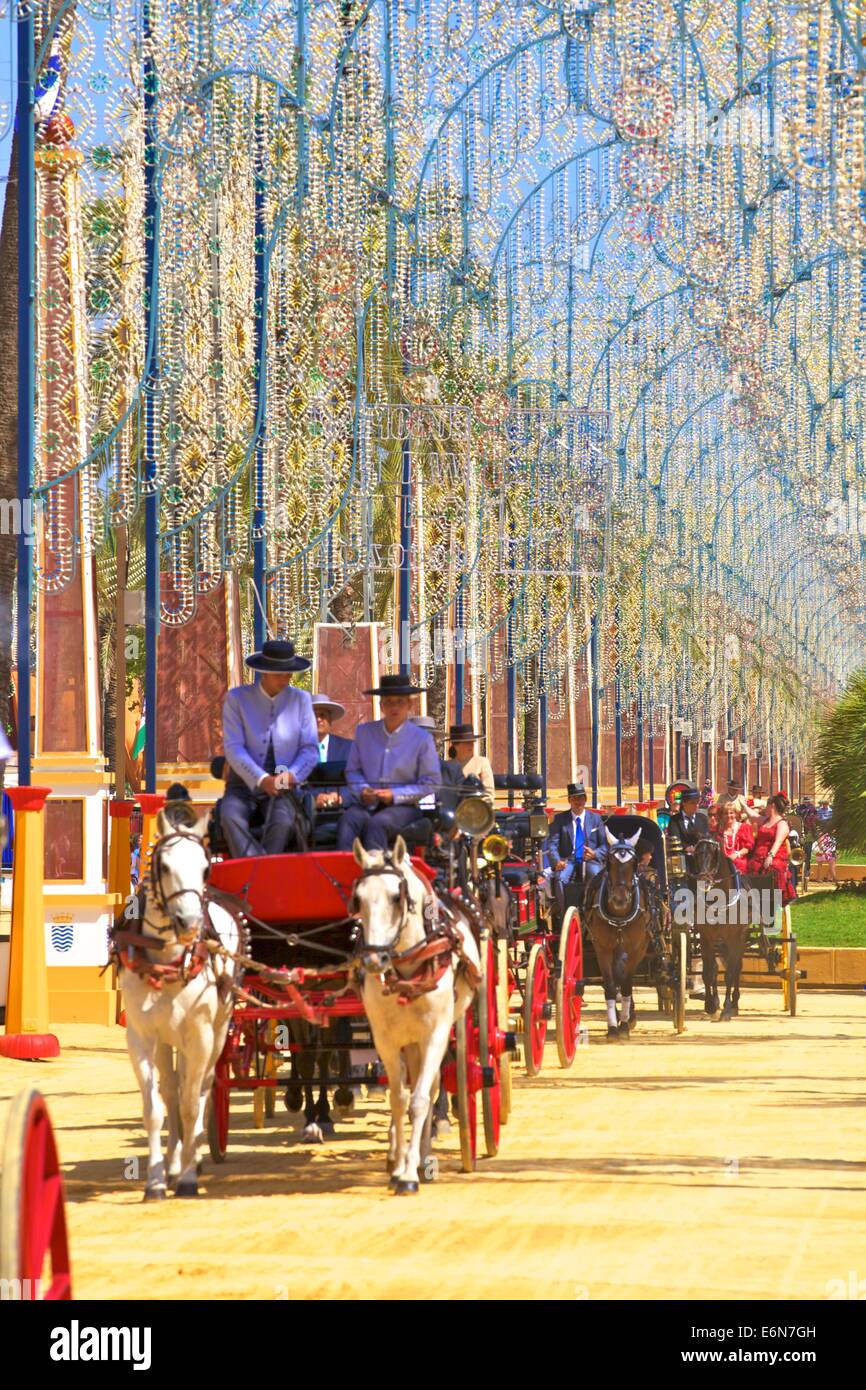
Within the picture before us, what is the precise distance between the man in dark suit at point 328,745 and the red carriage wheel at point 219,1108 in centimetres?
128

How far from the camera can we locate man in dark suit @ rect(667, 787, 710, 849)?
2308 centimetres

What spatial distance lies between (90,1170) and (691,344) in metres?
25.2

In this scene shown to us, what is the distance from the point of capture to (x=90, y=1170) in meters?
11.4

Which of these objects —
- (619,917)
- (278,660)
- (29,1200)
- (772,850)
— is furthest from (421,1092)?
(772,850)

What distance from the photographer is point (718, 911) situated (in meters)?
22.0

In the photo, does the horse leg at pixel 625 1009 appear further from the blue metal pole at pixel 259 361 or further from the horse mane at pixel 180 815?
the horse mane at pixel 180 815

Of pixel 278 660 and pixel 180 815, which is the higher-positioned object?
pixel 278 660

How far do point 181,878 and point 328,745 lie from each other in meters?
4.50

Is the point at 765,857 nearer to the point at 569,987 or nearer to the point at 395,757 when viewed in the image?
the point at 569,987

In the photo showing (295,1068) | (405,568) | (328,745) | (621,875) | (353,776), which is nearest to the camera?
(353,776)

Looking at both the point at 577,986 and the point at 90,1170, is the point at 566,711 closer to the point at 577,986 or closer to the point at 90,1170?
the point at 577,986

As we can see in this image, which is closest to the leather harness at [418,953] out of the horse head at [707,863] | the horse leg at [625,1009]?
the horse leg at [625,1009]

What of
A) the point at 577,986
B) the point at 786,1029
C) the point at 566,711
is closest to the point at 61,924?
the point at 577,986
